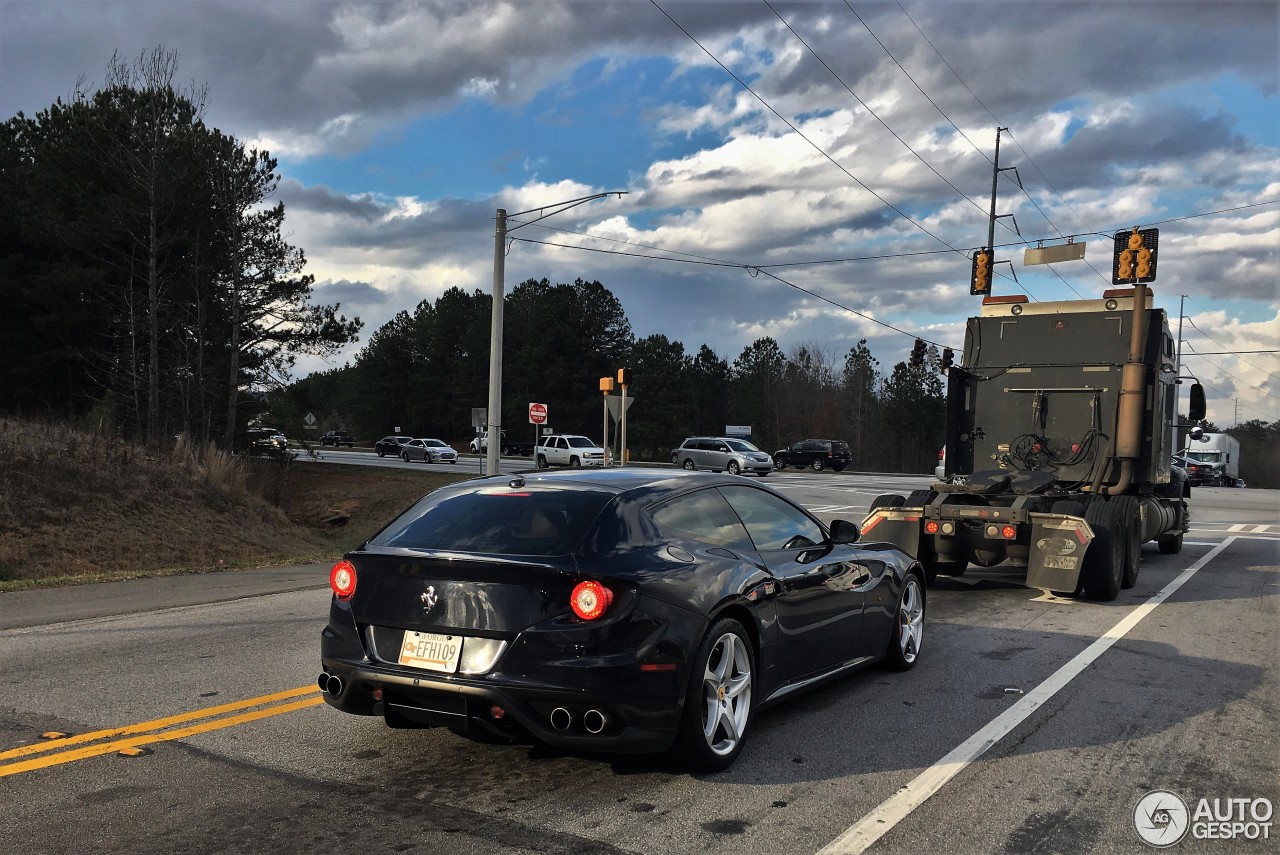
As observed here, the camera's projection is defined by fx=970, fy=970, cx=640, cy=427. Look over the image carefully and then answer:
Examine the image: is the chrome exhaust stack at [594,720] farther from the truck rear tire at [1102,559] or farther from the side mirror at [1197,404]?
the side mirror at [1197,404]

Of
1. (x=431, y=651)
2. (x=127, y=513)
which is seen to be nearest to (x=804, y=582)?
(x=431, y=651)

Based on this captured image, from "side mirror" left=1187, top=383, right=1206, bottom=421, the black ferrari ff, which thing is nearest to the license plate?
the black ferrari ff

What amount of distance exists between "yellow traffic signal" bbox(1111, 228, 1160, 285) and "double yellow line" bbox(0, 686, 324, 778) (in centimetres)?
1245

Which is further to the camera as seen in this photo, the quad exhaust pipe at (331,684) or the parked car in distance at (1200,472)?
the parked car in distance at (1200,472)

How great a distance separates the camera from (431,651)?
4.29 m

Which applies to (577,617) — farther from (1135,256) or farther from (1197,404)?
(1197,404)

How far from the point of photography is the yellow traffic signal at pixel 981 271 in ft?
60.5

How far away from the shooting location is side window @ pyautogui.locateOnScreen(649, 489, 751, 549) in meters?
4.81

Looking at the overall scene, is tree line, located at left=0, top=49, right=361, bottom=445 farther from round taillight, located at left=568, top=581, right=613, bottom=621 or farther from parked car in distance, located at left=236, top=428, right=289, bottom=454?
round taillight, located at left=568, top=581, right=613, bottom=621

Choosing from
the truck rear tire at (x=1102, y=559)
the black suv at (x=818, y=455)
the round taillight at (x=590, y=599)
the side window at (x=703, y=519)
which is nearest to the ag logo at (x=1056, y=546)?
the truck rear tire at (x=1102, y=559)

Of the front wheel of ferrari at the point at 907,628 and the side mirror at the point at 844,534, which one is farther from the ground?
the side mirror at the point at 844,534

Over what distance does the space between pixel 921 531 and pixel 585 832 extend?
7824 millimetres

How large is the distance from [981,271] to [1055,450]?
724 cm

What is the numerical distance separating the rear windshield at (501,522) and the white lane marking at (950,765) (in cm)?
168
